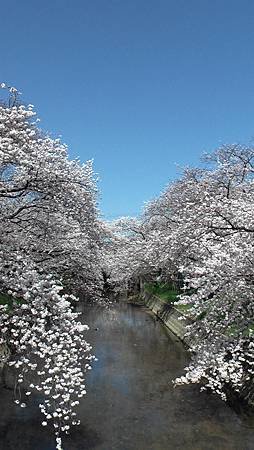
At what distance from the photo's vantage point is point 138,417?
14.2m

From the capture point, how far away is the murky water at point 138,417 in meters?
12.3

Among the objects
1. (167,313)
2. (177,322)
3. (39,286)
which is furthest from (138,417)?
(167,313)

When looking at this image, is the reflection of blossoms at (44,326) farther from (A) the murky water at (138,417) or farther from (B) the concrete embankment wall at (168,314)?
(B) the concrete embankment wall at (168,314)

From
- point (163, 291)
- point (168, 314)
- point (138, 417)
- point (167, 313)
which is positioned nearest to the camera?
point (138, 417)

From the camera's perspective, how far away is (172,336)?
27.8 m

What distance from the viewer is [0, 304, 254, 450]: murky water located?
12344 mm

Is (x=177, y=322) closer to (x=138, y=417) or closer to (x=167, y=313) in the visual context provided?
(x=167, y=313)

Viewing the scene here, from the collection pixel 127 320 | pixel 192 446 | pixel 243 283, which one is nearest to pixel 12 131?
pixel 243 283

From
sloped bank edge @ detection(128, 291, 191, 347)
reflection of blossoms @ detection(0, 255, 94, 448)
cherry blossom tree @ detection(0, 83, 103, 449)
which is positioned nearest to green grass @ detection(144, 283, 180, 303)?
sloped bank edge @ detection(128, 291, 191, 347)

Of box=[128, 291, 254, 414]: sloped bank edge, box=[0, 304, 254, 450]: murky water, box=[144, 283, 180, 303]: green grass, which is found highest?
box=[144, 283, 180, 303]: green grass

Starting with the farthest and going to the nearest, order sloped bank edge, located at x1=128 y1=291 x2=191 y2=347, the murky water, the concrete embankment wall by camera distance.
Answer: the concrete embankment wall
sloped bank edge, located at x1=128 y1=291 x2=191 y2=347
the murky water

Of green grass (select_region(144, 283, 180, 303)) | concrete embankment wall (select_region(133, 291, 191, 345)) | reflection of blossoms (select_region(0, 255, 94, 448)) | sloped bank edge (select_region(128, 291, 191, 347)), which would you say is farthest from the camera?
green grass (select_region(144, 283, 180, 303))

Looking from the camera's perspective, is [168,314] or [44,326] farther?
[168,314]

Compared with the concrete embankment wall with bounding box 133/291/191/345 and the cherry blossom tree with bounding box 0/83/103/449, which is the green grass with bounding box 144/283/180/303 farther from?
the cherry blossom tree with bounding box 0/83/103/449
